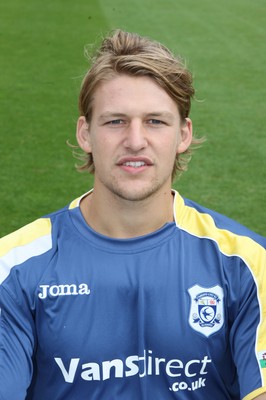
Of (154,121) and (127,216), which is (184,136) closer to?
(154,121)

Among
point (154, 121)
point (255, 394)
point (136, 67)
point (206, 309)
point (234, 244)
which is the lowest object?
point (255, 394)

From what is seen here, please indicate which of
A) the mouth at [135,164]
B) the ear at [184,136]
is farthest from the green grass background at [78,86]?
the mouth at [135,164]

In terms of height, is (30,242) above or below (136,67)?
below

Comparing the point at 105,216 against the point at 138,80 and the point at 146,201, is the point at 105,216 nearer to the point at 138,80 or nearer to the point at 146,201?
the point at 146,201

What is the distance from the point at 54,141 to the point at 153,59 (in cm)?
555

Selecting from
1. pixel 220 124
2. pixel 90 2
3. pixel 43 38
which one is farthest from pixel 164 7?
pixel 220 124

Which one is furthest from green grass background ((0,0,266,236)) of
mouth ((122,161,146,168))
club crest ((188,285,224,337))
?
club crest ((188,285,224,337))

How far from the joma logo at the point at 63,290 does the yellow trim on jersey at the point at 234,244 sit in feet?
1.49

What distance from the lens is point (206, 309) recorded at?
277 centimetres

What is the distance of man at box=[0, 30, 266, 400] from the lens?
108 inches

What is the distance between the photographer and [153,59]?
2.91 metres

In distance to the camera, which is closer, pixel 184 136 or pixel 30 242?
pixel 30 242

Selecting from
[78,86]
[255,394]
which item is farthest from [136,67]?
[78,86]

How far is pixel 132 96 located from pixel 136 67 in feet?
0.39
